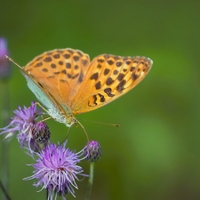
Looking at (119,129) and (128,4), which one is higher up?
(128,4)

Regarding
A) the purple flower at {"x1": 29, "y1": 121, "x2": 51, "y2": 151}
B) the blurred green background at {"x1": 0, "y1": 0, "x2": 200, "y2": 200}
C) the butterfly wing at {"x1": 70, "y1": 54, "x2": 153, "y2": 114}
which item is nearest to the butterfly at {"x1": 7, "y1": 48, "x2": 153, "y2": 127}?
the butterfly wing at {"x1": 70, "y1": 54, "x2": 153, "y2": 114}

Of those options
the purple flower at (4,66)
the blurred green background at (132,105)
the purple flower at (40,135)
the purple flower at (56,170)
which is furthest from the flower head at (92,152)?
the blurred green background at (132,105)

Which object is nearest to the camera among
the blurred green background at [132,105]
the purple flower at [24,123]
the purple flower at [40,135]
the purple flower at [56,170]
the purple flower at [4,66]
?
Answer: the purple flower at [56,170]

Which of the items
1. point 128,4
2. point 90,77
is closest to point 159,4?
point 128,4

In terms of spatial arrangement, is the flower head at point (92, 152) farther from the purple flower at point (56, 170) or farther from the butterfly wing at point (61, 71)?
the butterfly wing at point (61, 71)

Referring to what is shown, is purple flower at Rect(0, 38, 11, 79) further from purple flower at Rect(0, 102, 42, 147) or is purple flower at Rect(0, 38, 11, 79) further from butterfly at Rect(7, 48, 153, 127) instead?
purple flower at Rect(0, 102, 42, 147)

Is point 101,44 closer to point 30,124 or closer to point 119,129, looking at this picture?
point 119,129

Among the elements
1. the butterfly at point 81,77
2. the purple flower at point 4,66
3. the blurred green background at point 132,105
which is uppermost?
the butterfly at point 81,77
